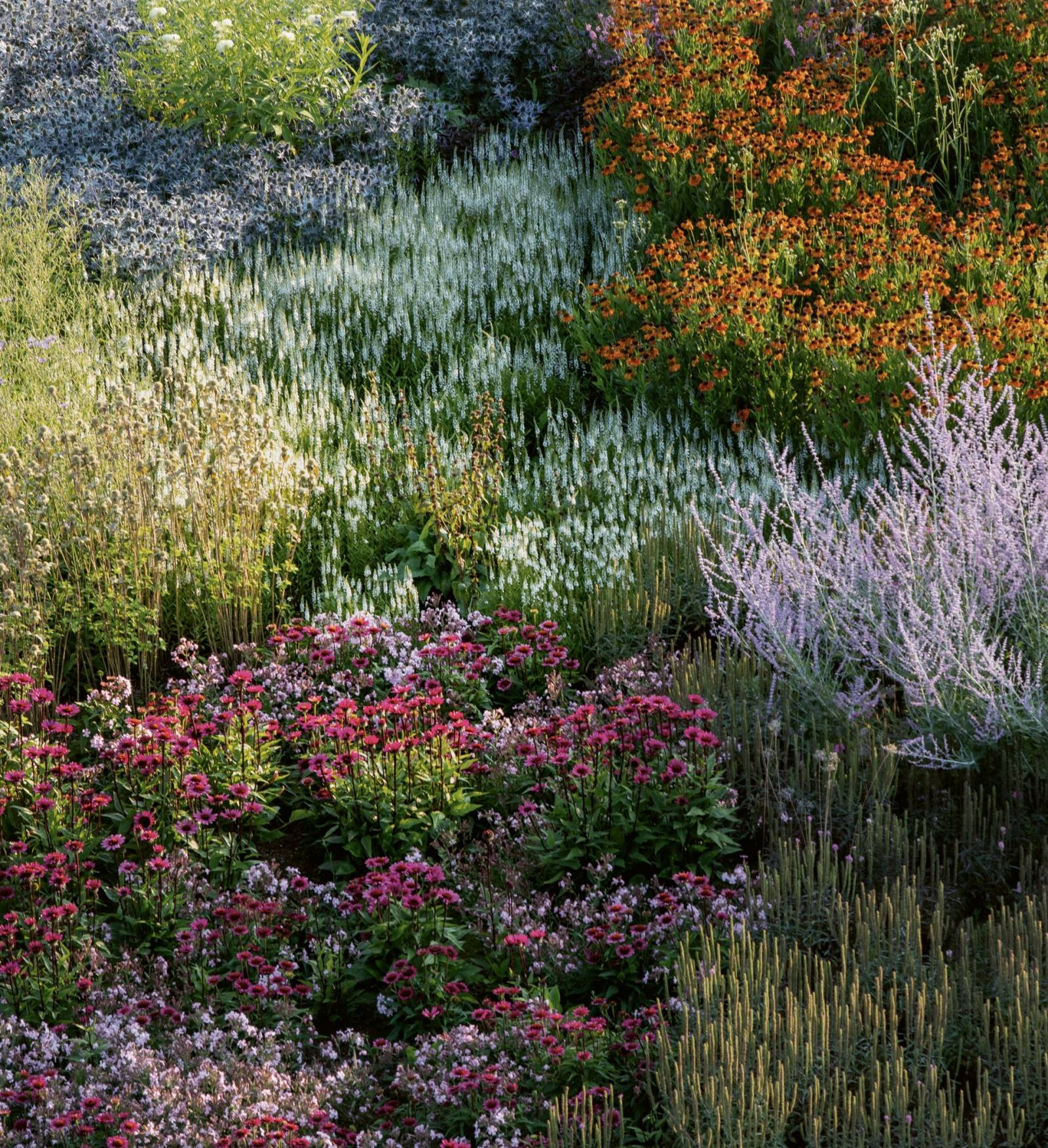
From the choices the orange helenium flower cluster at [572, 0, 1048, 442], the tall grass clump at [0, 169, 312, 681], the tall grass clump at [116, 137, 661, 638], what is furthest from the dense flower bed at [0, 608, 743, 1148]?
the orange helenium flower cluster at [572, 0, 1048, 442]

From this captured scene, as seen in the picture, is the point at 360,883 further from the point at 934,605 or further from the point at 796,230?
the point at 796,230

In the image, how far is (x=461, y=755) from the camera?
476 centimetres

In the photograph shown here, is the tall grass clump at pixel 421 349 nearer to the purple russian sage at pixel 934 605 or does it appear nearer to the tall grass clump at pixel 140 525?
the tall grass clump at pixel 140 525

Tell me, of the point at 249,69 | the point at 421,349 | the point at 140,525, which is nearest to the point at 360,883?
the point at 140,525

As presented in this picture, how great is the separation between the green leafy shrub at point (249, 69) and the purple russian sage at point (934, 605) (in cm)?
700

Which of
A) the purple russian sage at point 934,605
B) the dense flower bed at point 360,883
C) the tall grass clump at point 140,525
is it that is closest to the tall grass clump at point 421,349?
the tall grass clump at point 140,525

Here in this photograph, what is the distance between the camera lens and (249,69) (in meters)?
10.4

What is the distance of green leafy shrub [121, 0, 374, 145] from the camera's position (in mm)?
10383

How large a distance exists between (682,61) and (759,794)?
6.77 m

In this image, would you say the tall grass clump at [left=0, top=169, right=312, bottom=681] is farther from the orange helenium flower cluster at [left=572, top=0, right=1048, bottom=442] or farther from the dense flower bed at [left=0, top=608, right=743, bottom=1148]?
the orange helenium flower cluster at [left=572, top=0, right=1048, bottom=442]

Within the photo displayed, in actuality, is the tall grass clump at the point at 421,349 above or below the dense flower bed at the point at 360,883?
above

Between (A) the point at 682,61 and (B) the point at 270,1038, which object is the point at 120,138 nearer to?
(A) the point at 682,61

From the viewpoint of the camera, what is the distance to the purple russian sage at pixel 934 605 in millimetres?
4211

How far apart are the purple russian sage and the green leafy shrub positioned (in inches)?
276
